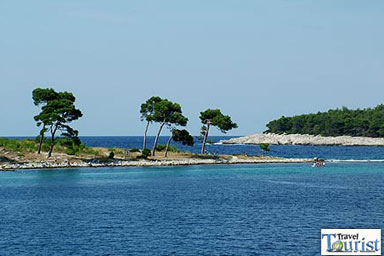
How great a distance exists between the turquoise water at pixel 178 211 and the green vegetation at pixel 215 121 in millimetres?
29526

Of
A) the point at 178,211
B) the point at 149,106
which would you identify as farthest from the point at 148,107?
the point at 178,211

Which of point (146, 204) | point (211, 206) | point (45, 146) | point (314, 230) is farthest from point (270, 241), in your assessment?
point (45, 146)

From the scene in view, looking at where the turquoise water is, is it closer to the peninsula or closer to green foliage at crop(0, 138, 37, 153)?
the peninsula

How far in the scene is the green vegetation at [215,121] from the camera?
12525 cm

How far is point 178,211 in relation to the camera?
56.4 metres

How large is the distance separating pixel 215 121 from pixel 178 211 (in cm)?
7134

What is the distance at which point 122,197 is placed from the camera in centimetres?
6744

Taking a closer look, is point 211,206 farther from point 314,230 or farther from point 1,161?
point 1,161

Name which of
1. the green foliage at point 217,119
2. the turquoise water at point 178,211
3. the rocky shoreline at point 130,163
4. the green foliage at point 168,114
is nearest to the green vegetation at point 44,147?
the rocky shoreline at point 130,163

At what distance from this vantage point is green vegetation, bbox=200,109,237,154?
125 meters

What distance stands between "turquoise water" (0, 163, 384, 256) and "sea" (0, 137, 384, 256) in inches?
3.1

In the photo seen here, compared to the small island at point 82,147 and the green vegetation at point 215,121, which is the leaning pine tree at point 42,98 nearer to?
the small island at point 82,147

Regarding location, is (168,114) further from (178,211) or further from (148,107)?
(178,211)

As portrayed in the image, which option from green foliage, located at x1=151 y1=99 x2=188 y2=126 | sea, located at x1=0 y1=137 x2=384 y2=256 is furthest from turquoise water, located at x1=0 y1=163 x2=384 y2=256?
green foliage, located at x1=151 y1=99 x2=188 y2=126
